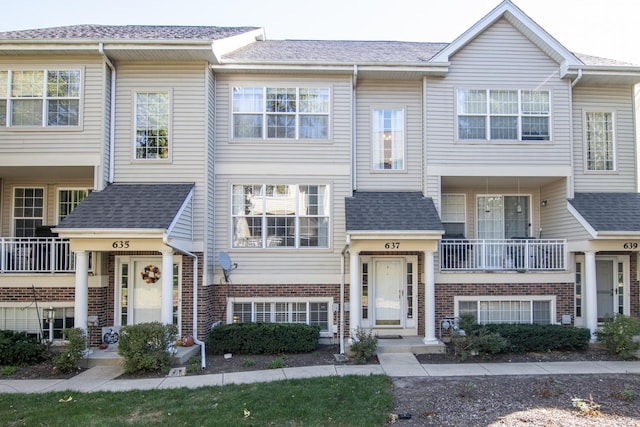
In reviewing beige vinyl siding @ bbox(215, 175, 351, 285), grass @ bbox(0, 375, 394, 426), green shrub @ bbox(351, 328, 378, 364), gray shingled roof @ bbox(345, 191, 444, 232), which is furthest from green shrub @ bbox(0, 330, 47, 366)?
gray shingled roof @ bbox(345, 191, 444, 232)

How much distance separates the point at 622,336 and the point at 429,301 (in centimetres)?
425

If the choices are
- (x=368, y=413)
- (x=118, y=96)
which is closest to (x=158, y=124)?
(x=118, y=96)

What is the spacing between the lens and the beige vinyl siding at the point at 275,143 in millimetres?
12094

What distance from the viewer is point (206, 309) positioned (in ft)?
36.7

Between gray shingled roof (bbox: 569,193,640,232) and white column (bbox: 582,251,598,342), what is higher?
gray shingled roof (bbox: 569,193,640,232)

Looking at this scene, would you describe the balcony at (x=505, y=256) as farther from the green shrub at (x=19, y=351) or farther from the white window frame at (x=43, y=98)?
the white window frame at (x=43, y=98)

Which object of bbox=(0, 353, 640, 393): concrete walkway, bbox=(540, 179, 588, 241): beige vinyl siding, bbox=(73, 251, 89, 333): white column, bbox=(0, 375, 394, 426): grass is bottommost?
bbox=(0, 353, 640, 393): concrete walkway

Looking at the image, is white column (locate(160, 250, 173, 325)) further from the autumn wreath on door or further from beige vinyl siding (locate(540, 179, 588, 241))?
beige vinyl siding (locate(540, 179, 588, 241))

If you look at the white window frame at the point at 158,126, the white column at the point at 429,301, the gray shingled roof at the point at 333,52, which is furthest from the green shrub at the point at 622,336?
the white window frame at the point at 158,126

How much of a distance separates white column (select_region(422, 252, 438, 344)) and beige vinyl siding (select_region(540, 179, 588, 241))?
4.04 metres

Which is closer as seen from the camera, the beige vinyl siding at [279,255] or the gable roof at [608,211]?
the gable roof at [608,211]

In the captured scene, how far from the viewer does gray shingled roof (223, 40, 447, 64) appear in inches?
479

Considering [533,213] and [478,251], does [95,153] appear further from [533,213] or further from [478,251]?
[533,213]

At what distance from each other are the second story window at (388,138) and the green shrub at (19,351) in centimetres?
931
